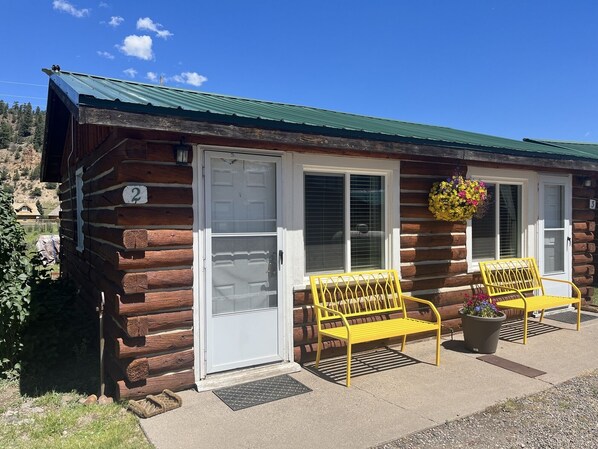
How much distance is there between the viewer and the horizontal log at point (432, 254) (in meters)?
5.83

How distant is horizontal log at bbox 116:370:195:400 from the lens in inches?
158

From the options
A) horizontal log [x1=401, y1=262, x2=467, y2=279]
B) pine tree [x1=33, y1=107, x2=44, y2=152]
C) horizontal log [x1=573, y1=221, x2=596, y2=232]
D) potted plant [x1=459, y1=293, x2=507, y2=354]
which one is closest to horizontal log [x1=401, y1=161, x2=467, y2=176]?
horizontal log [x1=401, y1=262, x2=467, y2=279]

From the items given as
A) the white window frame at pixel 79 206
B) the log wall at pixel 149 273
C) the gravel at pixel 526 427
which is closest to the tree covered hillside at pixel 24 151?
the white window frame at pixel 79 206

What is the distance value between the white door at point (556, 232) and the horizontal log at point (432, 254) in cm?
198

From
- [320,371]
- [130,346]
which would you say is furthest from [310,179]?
[130,346]

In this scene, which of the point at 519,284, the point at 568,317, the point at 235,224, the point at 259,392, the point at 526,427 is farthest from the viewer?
the point at 568,317

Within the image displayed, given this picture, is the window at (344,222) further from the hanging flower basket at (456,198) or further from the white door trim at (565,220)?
the white door trim at (565,220)

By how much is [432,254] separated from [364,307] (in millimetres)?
1322

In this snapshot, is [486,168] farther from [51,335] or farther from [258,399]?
[51,335]

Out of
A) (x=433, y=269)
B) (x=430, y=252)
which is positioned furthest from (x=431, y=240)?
(x=433, y=269)

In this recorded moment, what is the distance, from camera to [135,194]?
13.1 ft

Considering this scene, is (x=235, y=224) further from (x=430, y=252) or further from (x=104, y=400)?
(x=430, y=252)

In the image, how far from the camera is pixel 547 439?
11.1 feet

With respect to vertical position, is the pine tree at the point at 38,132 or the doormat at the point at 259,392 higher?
the pine tree at the point at 38,132
